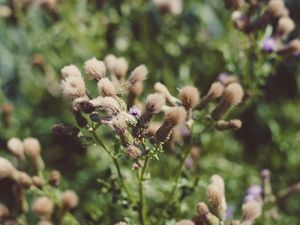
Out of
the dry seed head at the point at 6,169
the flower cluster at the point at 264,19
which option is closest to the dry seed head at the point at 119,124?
the dry seed head at the point at 6,169

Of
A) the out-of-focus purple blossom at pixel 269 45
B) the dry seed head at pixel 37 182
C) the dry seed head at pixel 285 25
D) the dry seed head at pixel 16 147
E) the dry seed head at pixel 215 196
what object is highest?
the dry seed head at pixel 285 25

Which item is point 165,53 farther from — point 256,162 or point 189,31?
point 256,162

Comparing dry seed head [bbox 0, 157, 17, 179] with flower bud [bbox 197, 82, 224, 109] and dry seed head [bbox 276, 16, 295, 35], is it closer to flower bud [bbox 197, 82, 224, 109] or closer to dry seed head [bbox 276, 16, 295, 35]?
flower bud [bbox 197, 82, 224, 109]

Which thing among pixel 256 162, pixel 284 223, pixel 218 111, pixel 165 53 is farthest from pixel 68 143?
pixel 218 111

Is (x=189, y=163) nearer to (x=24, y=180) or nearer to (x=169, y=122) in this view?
(x=24, y=180)

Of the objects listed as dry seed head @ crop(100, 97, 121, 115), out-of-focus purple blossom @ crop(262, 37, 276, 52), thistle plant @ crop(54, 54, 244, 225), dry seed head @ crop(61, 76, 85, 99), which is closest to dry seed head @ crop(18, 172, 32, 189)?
thistle plant @ crop(54, 54, 244, 225)

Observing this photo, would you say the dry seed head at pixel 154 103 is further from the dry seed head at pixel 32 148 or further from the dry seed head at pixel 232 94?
the dry seed head at pixel 32 148
